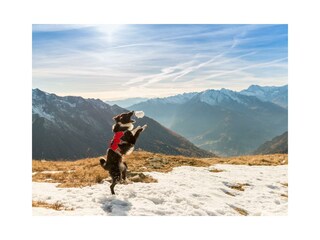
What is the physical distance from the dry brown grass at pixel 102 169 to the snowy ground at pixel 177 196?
59cm

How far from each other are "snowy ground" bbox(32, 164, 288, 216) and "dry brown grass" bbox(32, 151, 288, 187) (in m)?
0.59

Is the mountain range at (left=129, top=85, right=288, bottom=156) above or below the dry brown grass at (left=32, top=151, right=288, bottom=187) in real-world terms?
above

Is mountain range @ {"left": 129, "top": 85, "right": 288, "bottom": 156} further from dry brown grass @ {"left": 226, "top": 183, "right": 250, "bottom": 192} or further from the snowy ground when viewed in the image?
dry brown grass @ {"left": 226, "top": 183, "right": 250, "bottom": 192}

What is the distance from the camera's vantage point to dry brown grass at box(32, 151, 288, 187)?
13.2m

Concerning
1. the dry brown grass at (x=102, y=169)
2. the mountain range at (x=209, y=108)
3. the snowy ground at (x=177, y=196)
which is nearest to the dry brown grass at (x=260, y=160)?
the dry brown grass at (x=102, y=169)

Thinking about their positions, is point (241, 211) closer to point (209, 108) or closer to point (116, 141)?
point (116, 141)

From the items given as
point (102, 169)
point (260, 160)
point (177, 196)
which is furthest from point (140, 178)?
point (260, 160)

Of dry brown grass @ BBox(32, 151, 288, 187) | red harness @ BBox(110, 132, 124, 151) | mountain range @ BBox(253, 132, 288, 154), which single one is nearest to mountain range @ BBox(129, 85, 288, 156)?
mountain range @ BBox(253, 132, 288, 154)

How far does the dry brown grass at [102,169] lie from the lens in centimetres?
1321

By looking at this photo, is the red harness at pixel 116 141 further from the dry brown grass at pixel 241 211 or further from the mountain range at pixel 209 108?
the mountain range at pixel 209 108

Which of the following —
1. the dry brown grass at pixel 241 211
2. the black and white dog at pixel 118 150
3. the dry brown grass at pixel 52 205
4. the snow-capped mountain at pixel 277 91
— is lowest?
the dry brown grass at pixel 241 211

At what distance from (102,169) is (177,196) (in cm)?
364
